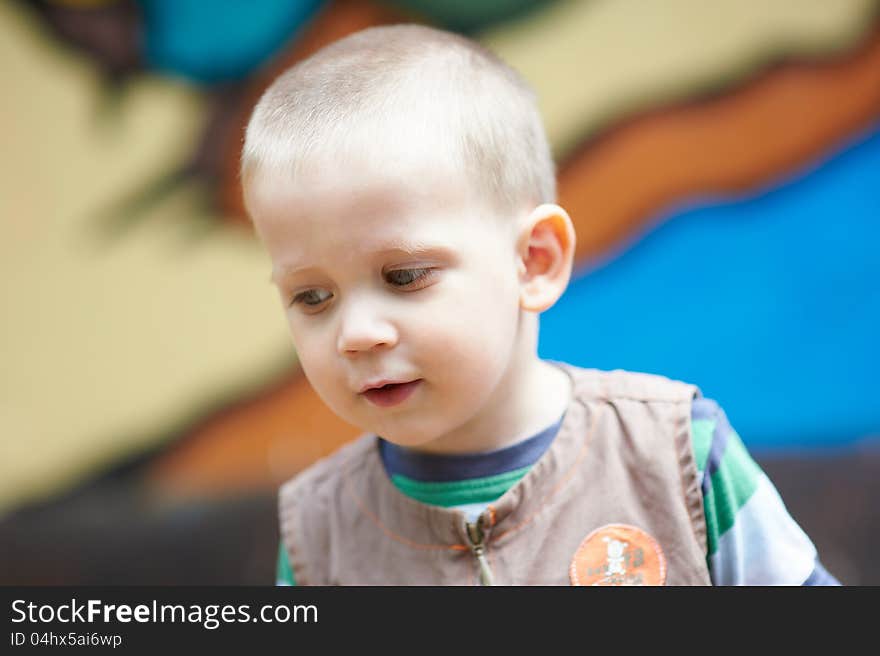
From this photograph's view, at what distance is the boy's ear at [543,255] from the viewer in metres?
0.99

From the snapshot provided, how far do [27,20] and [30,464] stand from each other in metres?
1.07

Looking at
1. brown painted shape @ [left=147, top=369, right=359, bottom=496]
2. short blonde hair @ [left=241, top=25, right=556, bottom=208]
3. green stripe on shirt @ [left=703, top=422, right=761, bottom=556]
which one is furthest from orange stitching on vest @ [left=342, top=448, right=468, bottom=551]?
brown painted shape @ [left=147, top=369, right=359, bottom=496]

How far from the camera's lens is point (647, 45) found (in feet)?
7.27

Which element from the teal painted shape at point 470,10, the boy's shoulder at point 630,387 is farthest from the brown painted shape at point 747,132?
the boy's shoulder at point 630,387

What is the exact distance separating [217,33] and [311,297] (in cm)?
157

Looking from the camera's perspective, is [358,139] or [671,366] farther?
[671,366]

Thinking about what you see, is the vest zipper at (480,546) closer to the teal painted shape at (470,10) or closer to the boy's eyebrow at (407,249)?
the boy's eyebrow at (407,249)

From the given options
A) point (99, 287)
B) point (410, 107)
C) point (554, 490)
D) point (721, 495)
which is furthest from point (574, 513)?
point (99, 287)

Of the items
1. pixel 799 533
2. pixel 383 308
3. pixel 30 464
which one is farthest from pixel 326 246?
pixel 30 464

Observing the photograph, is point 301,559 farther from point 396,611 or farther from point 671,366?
point 671,366

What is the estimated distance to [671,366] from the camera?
7.34ft

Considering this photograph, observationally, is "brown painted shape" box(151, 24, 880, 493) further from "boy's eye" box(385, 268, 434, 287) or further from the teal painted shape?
"boy's eye" box(385, 268, 434, 287)

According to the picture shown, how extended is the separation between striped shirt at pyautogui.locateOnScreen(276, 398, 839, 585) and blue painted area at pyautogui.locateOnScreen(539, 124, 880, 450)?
120cm

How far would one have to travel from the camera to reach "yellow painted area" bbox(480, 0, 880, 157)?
2193 millimetres
